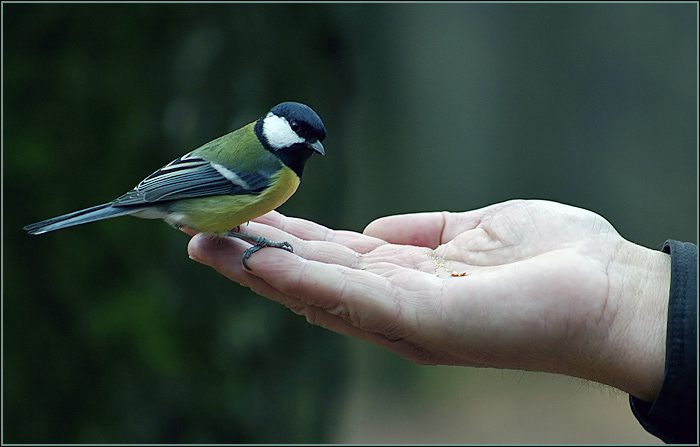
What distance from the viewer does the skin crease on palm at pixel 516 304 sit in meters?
2.01

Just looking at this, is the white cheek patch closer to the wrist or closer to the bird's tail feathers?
the bird's tail feathers

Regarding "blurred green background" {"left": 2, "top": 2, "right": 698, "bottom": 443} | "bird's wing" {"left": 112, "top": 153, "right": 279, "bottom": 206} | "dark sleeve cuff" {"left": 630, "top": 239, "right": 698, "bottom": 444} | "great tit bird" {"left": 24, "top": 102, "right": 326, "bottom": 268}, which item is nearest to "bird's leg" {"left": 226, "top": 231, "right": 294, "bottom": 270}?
Answer: "great tit bird" {"left": 24, "top": 102, "right": 326, "bottom": 268}

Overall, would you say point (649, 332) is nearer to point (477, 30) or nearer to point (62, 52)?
point (62, 52)

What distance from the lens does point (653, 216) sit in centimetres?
576

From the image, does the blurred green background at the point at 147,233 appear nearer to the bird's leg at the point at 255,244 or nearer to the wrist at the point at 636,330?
the bird's leg at the point at 255,244

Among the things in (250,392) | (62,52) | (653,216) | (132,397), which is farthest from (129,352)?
(653,216)

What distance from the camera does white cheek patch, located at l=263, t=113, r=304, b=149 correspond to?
2.47 m

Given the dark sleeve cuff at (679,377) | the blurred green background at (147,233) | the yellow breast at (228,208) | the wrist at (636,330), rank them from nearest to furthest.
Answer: the dark sleeve cuff at (679,377) → the wrist at (636,330) → the yellow breast at (228,208) → the blurred green background at (147,233)

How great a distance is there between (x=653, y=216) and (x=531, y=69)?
1.70 metres

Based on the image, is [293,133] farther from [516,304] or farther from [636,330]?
[636,330]

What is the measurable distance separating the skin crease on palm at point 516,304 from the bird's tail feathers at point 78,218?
0.98ft

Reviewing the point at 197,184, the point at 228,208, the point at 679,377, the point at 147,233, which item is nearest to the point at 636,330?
the point at 679,377

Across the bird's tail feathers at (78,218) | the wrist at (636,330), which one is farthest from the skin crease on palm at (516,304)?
the bird's tail feathers at (78,218)

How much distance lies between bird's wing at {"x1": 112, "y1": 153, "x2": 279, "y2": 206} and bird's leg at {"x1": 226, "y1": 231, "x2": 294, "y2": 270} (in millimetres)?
163
